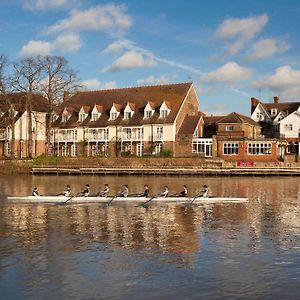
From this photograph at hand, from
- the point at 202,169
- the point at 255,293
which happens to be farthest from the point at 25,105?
the point at 255,293

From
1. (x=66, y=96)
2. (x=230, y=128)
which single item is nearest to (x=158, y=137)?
(x=230, y=128)

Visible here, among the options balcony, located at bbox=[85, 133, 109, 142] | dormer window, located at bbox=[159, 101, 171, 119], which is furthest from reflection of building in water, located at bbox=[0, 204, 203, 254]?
balcony, located at bbox=[85, 133, 109, 142]

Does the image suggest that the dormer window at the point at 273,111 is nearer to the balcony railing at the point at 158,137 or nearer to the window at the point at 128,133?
the balcony railing at the point at 158,137

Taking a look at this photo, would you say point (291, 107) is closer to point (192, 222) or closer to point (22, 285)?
point (192, 222)

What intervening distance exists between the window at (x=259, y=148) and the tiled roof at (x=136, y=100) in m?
12.0

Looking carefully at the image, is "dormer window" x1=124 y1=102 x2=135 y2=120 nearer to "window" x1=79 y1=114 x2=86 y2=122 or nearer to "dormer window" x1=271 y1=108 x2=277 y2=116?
"window" x1=79 y1=114 x2=86 y2=122

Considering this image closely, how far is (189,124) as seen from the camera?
7019 centimetres

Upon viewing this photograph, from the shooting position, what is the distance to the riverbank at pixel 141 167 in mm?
59250

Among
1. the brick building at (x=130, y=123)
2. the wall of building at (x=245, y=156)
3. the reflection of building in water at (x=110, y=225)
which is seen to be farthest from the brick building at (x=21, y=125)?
the reflection of building in water at (x=110, y=225)

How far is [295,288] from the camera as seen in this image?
44.9 feet

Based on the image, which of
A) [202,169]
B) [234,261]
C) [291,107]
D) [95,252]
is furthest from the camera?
[291,107]

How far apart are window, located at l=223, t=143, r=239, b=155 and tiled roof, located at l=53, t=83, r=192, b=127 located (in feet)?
28.3

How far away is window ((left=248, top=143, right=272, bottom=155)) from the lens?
66.2 meters

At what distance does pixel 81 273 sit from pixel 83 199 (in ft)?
55.2
